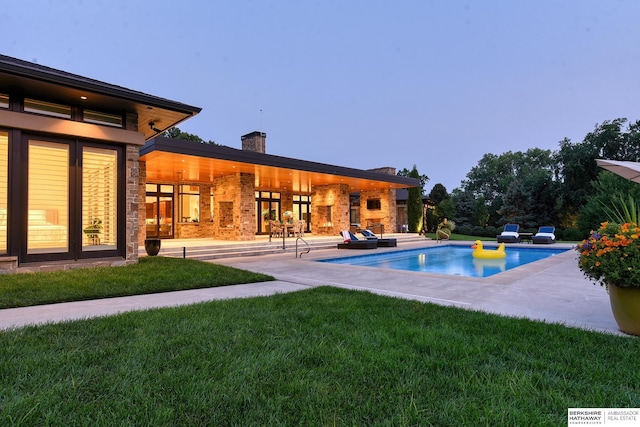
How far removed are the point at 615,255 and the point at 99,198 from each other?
9.42m

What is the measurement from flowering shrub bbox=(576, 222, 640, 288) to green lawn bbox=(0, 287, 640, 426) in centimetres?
61

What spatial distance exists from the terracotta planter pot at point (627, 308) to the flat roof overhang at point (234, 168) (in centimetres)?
1093

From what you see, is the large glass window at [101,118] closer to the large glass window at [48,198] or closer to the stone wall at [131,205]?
the stone wall at [131,205]

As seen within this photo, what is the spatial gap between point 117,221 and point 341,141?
101m

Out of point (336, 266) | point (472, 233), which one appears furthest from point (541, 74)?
point (336, 266)

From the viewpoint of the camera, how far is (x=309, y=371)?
268 cm

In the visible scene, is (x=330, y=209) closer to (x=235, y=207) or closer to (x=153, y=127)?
(x=235, y=207)

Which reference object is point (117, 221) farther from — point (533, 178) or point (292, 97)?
point (292, 97)

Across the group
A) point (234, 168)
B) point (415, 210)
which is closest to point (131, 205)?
point (234, 168)

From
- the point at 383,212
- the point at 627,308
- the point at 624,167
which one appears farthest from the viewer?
the point at 383,212

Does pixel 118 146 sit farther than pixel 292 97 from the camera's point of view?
No

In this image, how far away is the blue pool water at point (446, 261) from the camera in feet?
34.3

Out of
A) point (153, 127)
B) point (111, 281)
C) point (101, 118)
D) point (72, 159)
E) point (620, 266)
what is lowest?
point (111, 281)

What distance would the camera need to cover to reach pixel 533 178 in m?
26.1
